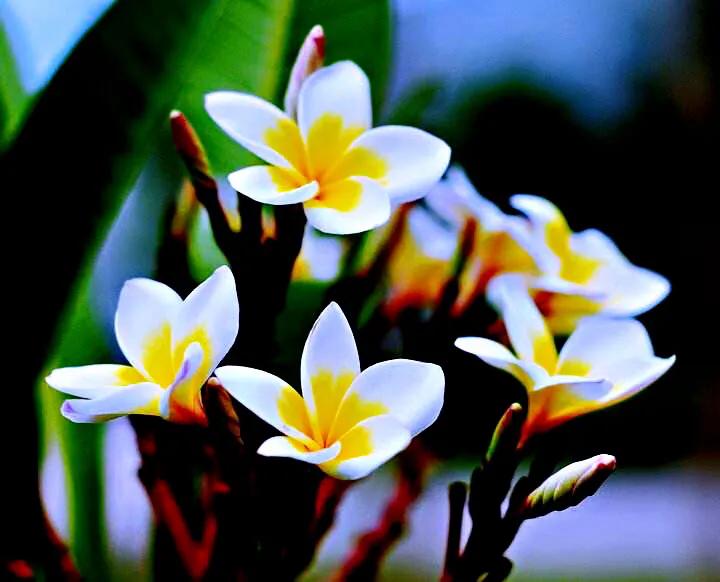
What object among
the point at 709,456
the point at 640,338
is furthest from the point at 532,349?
the point at 709,456

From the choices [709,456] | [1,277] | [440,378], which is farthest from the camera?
[709,456]

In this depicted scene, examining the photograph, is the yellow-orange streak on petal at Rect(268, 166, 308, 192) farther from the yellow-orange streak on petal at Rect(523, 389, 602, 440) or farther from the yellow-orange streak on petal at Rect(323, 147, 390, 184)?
the yellow-orange streak on petal at Rect(523, 389, 602, 440)

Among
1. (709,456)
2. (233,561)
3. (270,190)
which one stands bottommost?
(709,456)

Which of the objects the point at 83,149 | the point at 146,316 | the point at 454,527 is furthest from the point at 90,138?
the point at 454,527

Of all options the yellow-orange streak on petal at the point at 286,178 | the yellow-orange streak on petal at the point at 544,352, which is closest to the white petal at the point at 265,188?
the yellow-orange streak on petal at the point at 286,178

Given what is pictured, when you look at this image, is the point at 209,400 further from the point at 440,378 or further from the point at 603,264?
the point at 603,264

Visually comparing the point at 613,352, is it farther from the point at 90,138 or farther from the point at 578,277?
the point at 90,138
